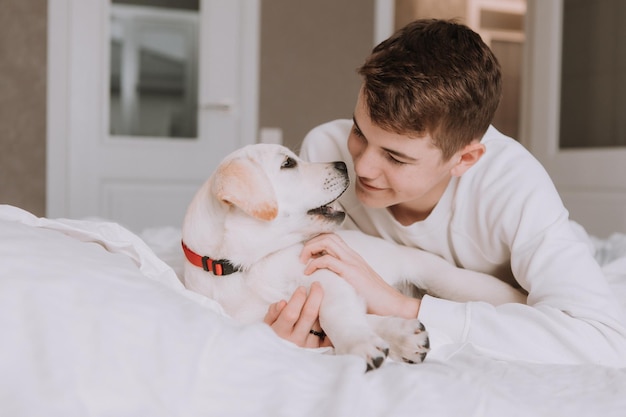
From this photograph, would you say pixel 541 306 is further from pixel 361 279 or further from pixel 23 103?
pixel 23 103

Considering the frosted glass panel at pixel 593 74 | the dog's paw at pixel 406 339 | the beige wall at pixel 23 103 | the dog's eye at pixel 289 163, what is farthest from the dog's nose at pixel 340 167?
the beige wall at pixel 23 103

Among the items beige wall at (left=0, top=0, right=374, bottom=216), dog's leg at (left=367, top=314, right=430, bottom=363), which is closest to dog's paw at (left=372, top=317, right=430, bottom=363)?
dog's leg at (left=367, top=314, right=430, bottom=363)

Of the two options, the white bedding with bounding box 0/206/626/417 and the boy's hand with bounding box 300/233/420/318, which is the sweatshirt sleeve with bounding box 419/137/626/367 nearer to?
the boy's hand with bounding box 300/233/420/318

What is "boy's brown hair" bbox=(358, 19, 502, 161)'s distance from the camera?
137 centimetres

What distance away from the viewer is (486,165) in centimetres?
161

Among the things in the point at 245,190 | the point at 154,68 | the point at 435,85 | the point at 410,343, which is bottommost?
the point at 410,343

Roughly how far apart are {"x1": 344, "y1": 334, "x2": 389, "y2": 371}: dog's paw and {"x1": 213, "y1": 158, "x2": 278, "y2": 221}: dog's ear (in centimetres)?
37

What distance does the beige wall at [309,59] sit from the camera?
13.8 ft

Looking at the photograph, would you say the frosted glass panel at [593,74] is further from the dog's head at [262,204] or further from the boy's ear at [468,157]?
the dog's head at [262,204]

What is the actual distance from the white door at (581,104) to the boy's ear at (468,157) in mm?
2383

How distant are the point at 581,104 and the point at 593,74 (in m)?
0.20

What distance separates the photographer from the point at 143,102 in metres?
3.98

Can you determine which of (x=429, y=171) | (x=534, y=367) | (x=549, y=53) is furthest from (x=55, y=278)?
(x=549, y=53)

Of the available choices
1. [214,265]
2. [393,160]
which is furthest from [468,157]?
[214,265]
